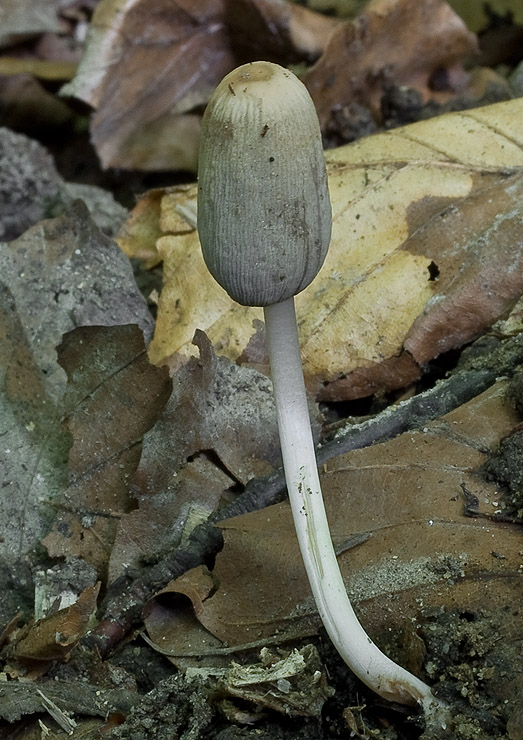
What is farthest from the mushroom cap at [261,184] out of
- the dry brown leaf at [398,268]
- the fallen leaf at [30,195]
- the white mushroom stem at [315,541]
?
the fallen leaf at [30,195]

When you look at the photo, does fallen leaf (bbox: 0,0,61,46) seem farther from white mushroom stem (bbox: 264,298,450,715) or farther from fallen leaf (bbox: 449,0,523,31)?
white mushroom stem (bbox: 264,298,450,715)

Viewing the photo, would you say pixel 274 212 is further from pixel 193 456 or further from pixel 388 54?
pixel 388 54

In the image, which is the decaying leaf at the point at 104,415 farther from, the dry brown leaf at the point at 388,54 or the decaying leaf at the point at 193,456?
the dry brown leaf at the point at 388,54

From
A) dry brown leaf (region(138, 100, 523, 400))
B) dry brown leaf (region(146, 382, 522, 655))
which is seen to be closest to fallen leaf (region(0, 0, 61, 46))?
dry brown leaf (region(138, 100, 523, 400))

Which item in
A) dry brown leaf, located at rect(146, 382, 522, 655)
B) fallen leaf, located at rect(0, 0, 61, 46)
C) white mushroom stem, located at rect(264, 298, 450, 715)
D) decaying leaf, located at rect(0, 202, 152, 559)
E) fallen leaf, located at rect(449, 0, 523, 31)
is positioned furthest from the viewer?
fallen leaf, located at rect(0, 0, 61, 46)

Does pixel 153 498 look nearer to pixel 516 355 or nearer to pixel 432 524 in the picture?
pixel 432 524

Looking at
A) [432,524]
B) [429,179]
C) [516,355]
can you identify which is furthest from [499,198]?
[432,524]
